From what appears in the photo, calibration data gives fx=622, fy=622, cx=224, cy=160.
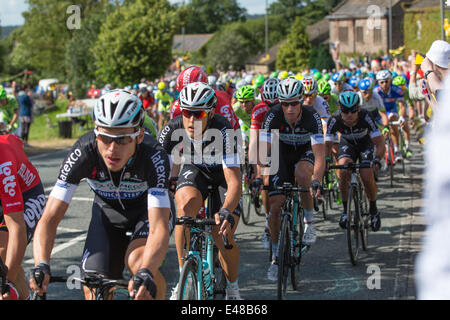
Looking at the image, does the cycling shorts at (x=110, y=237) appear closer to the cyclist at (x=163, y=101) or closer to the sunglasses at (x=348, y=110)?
the sunglasses at (x=348, y=110)

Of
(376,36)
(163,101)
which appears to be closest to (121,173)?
(163,101)

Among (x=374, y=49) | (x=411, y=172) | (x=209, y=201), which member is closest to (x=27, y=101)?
(x=411, y=172)

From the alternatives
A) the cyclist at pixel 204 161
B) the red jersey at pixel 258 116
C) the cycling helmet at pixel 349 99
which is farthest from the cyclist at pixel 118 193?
the cycling helmet at pixel 349 99

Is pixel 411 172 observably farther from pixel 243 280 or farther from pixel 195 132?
pixel 195 132

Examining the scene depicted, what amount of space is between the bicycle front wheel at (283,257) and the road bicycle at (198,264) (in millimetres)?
713

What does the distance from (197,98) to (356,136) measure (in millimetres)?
3711

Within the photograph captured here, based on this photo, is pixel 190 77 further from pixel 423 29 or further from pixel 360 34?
pixel 360 34

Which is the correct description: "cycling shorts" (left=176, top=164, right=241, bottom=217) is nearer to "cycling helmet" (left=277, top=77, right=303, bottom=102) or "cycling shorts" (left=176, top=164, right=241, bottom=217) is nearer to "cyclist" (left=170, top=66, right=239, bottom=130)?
"cyclist" (left=170, top=66, right=239, bottom=130)

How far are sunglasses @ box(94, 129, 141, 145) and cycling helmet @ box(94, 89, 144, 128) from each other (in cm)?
6

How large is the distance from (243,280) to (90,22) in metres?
46.6

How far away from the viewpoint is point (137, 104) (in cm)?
378

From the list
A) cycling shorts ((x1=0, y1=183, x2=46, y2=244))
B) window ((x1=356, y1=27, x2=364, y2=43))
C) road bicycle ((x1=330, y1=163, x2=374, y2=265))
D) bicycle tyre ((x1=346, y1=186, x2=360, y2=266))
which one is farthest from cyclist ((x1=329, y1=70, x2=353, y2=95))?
window ((x1=356, y1=27, x2=364, y2=43))

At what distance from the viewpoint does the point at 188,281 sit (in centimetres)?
415

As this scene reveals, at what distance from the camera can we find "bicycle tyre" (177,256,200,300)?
3.95 meters
